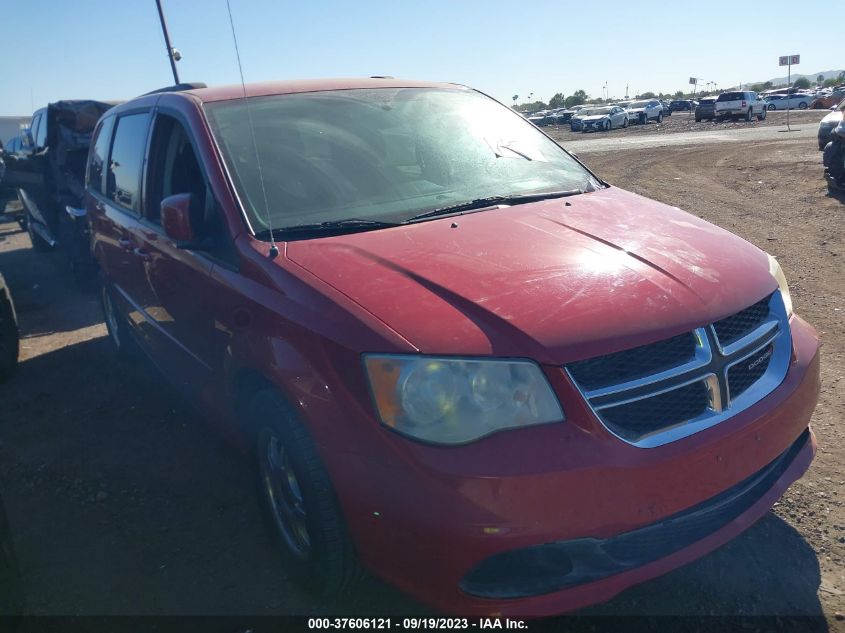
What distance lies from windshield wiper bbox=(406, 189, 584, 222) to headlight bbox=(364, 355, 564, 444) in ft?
3.40

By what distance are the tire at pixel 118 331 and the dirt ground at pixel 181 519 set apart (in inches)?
5.7

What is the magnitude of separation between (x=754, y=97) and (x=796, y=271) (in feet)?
122

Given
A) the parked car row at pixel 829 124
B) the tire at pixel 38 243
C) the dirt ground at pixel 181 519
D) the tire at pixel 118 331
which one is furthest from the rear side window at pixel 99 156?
the parked car row at pixel 829 124

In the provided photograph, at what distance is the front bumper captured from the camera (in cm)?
191

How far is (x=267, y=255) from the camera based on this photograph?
2.56 metres

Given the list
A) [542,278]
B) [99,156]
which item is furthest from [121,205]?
[542,278]

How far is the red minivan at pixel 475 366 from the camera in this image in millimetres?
1963

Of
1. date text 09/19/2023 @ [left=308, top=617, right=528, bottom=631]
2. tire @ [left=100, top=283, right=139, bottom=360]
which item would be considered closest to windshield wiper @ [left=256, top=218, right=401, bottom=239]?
date text 09/19/2023 @ [left=308, top=617, right=528, bottom=631]

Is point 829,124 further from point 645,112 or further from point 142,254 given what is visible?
point 645,112

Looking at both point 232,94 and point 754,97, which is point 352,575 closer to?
point 232,94

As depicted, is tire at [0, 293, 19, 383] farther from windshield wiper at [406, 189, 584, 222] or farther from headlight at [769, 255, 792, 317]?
headlight at [769, 255, 792, 317]

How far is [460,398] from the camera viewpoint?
201 cm

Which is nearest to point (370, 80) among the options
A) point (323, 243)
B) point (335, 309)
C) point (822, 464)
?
point (323, 243)

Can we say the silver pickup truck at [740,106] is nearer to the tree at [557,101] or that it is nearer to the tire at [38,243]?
the tire at [38,243]
